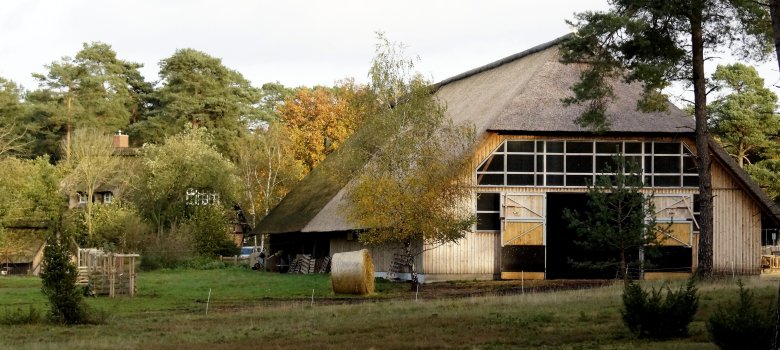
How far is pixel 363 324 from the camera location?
24.2m

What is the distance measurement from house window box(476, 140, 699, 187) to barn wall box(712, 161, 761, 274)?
1181 mm

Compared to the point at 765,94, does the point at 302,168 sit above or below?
below

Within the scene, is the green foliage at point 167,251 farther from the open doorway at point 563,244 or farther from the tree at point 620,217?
the tree at point 620,217

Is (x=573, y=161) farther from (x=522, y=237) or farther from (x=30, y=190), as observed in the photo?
(x=30, y=190)

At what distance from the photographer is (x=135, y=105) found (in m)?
101

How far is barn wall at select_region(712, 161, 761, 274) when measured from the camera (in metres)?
42.9

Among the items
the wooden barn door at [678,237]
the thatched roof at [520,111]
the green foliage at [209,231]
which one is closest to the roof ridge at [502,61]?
the thatched roof at [520,111]

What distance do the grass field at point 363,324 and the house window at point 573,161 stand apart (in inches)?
373

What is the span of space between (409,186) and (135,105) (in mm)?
68284

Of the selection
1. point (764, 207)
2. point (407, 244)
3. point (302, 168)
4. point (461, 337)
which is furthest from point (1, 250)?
point (461, 337)

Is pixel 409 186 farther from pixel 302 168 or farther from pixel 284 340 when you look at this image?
pixel 302 168

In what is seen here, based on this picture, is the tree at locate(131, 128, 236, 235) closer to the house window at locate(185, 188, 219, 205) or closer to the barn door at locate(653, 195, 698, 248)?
the house window at locate(185, 188, 219, 205)

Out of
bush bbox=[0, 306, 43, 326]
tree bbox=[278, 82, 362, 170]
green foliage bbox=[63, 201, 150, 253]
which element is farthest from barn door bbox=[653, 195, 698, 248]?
tree bbox=[278, 82, 362, 170]

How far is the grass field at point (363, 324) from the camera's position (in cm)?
2080
